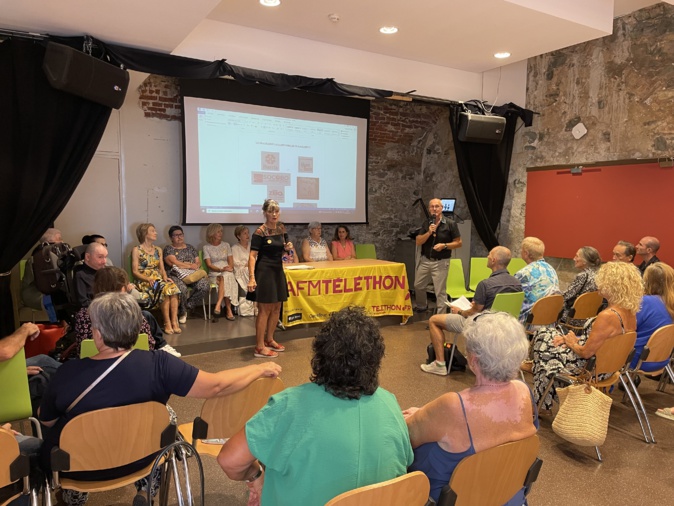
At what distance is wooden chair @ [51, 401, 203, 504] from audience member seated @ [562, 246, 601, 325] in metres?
3.65

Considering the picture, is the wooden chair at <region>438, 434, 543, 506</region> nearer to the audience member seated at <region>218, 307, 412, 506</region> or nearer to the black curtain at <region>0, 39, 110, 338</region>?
the audience member seated at <region>218, 307, 412, 506</region>

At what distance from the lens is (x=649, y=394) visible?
3.89 meters

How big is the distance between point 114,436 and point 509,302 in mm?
3043

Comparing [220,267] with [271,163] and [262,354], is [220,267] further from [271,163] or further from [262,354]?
[262,354]

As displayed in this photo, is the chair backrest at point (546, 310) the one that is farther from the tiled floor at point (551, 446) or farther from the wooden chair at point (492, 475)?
the wooden chair at point (492, 475)

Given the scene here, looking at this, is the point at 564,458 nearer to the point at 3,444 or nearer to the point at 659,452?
the point at 659,452

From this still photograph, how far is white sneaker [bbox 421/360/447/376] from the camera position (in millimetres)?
4305

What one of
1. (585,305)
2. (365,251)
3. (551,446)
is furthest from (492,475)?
(365,251)

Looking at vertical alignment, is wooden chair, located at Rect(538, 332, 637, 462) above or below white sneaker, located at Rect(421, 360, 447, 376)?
above

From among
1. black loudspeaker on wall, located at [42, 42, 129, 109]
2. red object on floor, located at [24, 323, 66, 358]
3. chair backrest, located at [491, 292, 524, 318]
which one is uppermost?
black loudspeaker on wall, located at [42, 42, 129, 109]

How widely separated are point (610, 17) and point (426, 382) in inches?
156

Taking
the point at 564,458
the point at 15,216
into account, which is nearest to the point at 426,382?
the point at 564,458

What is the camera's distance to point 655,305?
11.0 ft

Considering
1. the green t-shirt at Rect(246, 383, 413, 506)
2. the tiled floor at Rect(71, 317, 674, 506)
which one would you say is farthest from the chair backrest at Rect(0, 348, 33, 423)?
the green t-shirt at Rect(246, 383, 413, 506)
